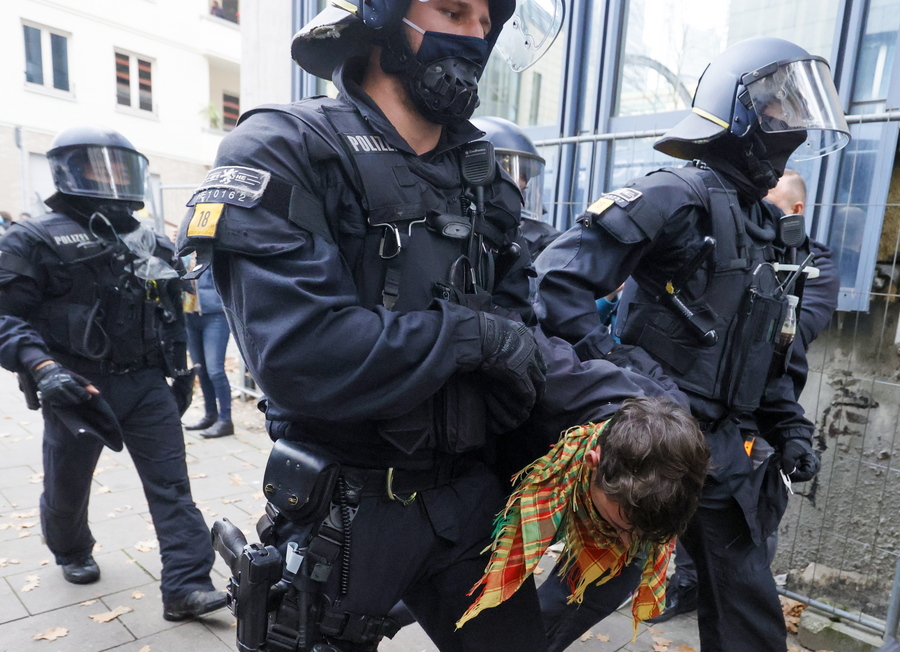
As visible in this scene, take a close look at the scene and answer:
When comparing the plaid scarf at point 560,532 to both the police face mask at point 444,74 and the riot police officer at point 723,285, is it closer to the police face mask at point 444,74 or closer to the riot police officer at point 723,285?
the riot police officer at point 723,285

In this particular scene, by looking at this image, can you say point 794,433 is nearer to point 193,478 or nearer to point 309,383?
point 309,383

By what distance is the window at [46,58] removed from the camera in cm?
1712

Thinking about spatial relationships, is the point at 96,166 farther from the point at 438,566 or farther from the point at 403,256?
the point at 438,566

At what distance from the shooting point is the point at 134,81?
62.9ft

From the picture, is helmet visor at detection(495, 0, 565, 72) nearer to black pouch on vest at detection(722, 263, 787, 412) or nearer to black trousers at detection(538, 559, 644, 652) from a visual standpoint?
black pouch on vest at detection(722, 263, 787, 412)

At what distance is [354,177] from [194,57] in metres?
21.9

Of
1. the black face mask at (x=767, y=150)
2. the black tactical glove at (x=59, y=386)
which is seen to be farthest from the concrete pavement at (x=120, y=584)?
the black face mask at (x=767, y=150)

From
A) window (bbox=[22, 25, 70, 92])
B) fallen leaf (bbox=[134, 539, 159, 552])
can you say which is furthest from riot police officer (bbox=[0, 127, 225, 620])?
window (bbox=[22, 25, 70, 92])

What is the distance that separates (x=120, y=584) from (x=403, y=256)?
292 centimetres

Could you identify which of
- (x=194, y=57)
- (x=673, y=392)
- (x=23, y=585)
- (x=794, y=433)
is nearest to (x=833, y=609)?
(x=794, y=433)

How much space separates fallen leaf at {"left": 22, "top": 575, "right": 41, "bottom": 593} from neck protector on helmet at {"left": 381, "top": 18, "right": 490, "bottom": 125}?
3.26 meters

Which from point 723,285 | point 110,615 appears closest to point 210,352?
point 110,615

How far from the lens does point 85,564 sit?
3.39 m

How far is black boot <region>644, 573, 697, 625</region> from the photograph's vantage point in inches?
130
